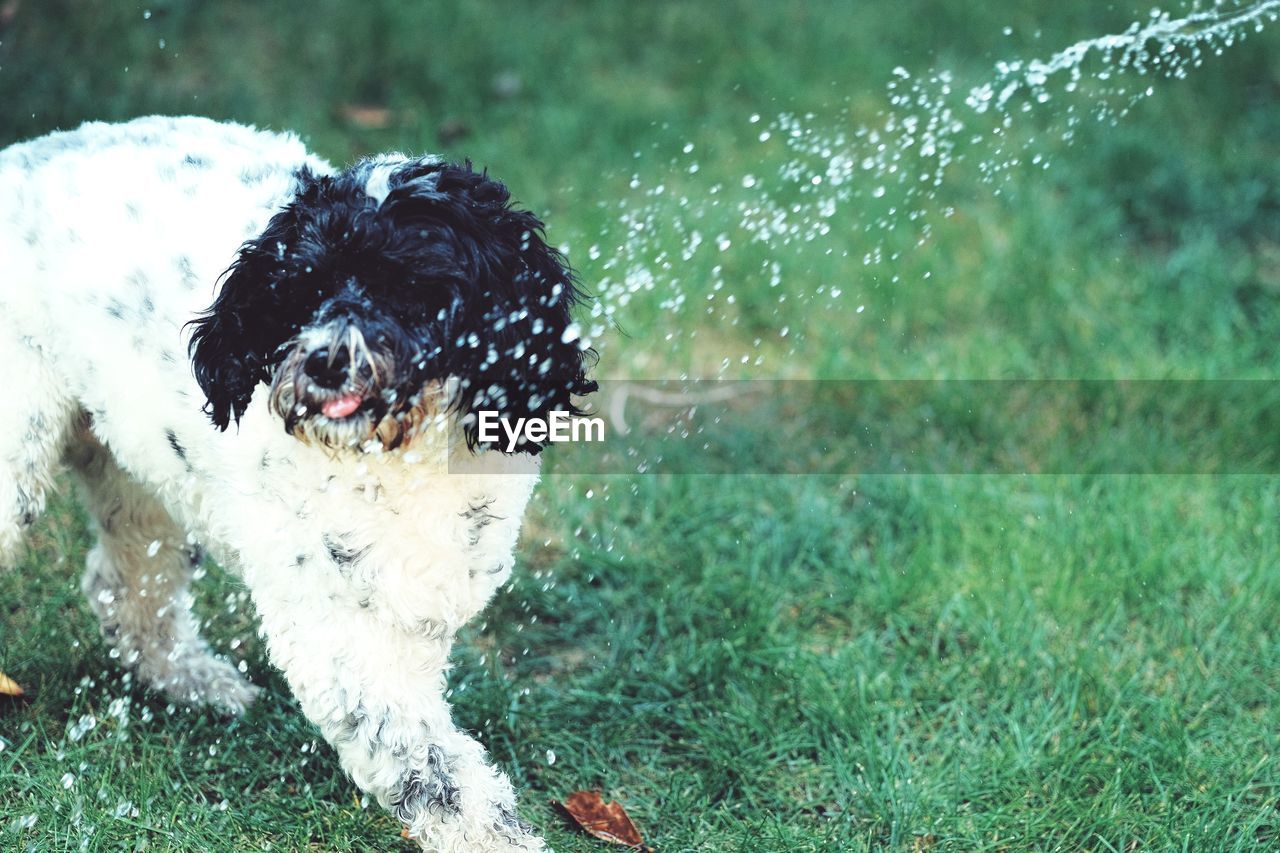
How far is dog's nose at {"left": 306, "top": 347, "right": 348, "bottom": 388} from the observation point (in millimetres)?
2547

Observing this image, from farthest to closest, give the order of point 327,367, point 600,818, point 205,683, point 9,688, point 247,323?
point 205,683 < point 9,688 < point 600,818 < point 247,323 < point 327,367

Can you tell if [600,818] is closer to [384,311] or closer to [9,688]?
[384,311]

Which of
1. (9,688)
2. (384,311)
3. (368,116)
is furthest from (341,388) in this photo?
(368,116)

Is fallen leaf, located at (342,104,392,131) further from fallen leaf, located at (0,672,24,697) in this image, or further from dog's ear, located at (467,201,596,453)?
dog's ear, located at (467,201,596,453)

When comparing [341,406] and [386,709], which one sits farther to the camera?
[386,709]

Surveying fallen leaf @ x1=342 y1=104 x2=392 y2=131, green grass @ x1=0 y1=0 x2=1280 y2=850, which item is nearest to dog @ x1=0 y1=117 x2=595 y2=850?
green grass @ x1=0 y1=0 x2=1280 y2=850

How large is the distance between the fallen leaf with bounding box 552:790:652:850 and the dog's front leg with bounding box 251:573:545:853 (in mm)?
401

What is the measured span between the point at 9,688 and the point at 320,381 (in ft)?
5.07

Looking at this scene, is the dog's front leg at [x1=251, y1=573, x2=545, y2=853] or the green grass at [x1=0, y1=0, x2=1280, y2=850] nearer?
the dog's front leg at [x1=251, y1=573, x2=545, y2=853]

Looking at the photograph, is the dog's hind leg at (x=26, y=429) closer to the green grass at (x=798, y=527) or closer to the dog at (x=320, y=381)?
the dog at (x=320, y=381)

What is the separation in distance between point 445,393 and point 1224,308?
3.84 m

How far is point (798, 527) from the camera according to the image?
438 centimetres

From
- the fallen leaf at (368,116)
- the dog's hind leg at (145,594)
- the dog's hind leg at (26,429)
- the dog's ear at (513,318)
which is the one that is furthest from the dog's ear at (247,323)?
the fallen leaf at (368,116)

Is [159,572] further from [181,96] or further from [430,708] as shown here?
[181,96]
